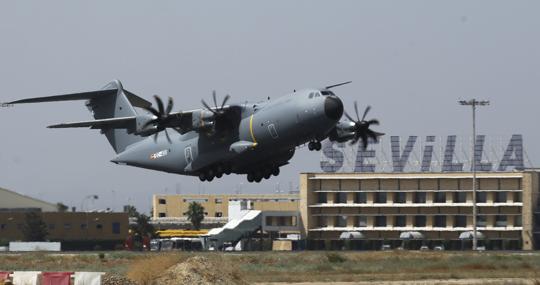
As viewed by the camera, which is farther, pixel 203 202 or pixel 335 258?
pixel 203 202

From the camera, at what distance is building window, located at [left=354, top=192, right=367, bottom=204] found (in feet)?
433

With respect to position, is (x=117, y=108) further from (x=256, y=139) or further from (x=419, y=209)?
(x=419, y=209)

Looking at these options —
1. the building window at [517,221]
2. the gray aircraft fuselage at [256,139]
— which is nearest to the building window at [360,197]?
the building window at [517,221]

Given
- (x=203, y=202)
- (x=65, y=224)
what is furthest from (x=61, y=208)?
(x=203, y=202)

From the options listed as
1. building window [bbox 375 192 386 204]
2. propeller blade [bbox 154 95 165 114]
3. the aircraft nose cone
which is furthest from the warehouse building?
the aircraft nose cone

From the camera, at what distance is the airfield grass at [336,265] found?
63.0 meters

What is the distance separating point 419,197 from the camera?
428 feet

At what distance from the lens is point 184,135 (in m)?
67.8

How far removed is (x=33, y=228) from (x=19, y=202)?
10.8 meters

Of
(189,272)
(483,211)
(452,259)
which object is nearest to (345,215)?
(483,211)

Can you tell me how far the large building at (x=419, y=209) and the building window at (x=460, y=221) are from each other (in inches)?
1.4

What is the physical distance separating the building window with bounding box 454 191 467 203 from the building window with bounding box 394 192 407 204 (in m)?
6.12

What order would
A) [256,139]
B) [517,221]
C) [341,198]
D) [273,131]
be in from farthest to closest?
[341,198]
[517,221]
[256,139]
[273,131]

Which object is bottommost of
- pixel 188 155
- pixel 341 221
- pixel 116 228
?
pixel 116 228
